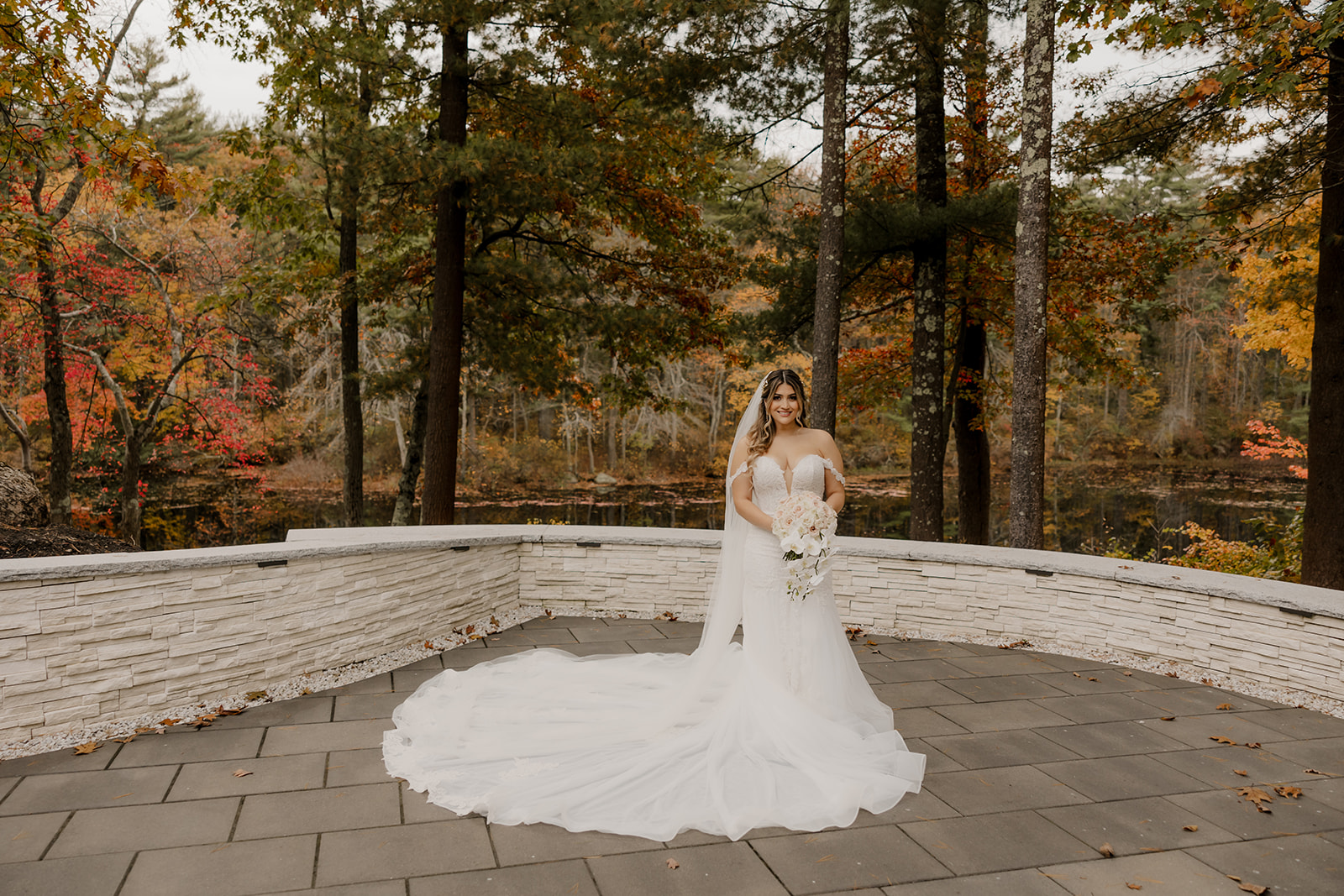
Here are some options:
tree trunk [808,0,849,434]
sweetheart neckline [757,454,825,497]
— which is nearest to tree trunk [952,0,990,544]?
tree trunk [808,0,849,434]

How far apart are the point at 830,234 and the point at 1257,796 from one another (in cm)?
614

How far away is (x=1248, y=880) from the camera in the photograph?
289 cm

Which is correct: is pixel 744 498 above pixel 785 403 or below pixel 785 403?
below

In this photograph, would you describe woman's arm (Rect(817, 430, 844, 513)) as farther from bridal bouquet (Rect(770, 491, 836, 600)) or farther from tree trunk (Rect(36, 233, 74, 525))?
tree trunk (Rect(36, 233, 74, 525))

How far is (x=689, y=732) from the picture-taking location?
4004 millimetres

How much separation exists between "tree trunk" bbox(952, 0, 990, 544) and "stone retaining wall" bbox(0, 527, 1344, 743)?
644 centimetres

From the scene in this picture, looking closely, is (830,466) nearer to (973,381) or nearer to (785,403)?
(785,403)

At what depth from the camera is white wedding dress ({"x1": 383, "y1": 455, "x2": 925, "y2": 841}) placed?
3.33 meters

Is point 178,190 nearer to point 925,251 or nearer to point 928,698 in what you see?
point 928,698

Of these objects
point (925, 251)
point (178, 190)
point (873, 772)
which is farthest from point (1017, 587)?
point (178, 190)

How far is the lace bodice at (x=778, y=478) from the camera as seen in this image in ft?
14.6

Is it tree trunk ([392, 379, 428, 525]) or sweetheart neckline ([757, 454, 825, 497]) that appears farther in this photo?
tree trunk ([392, 379, 428, 525])

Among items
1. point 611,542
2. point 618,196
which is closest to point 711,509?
point 618,196

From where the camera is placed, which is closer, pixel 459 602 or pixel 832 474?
pixel 832 474
